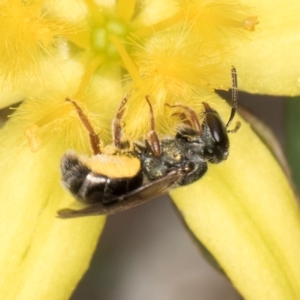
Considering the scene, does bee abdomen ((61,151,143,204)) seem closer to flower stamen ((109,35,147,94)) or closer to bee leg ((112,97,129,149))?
bee leg ((112,97,129,149))

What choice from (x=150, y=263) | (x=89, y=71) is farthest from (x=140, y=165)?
(x=150, y=263)

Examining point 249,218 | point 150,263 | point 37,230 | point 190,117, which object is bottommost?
point 150,263

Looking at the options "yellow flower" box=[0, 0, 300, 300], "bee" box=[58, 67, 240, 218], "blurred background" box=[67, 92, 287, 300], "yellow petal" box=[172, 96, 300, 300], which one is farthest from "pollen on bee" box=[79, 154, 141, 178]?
"blurred background" box=[67, 92, 287, 300]

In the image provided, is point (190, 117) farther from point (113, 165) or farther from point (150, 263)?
point (150, 263)

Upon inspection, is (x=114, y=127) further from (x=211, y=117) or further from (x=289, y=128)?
(x=289, y=128)

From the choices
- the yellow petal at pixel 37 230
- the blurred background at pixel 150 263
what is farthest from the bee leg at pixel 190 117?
the blurred background at pixel 150 263

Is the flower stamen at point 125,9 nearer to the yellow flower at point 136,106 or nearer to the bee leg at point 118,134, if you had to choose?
the yellow flower at point 136,106

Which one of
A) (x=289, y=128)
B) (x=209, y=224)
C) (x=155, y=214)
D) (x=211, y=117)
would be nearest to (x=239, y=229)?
(x=209, y=224)
